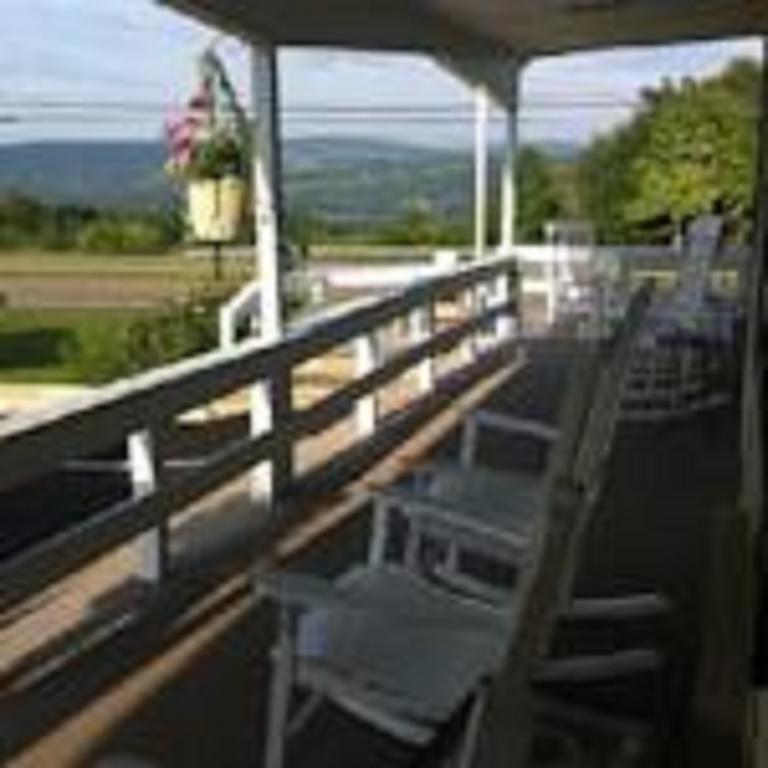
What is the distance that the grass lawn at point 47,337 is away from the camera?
1455 centimetres

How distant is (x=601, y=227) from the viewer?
18031 mm

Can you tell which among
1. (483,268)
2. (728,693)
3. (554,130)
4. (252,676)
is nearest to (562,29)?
(483,268)

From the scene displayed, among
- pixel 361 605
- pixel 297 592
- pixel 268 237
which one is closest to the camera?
pixel 297 592

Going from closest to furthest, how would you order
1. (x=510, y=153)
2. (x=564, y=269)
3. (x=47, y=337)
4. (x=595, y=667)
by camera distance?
(x=595, y=667) < (x=510, y=153) < (x=564, y=269) < (x=47, y=337)

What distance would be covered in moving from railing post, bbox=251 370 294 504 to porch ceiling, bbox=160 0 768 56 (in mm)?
1257

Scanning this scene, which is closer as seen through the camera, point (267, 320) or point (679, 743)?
point (679, 743)

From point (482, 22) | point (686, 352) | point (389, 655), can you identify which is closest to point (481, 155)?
point (482, 22)

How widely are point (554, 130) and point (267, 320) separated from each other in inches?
546

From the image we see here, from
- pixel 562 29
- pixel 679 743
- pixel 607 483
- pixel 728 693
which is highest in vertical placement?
pixel 562 29

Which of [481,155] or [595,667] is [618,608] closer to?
[595,667]

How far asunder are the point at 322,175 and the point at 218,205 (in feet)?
25.9

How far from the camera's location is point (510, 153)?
12.4 metres

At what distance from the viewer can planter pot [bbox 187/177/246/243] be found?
7891 millimetres

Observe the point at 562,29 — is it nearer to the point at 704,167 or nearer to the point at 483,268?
the point at 483,268
